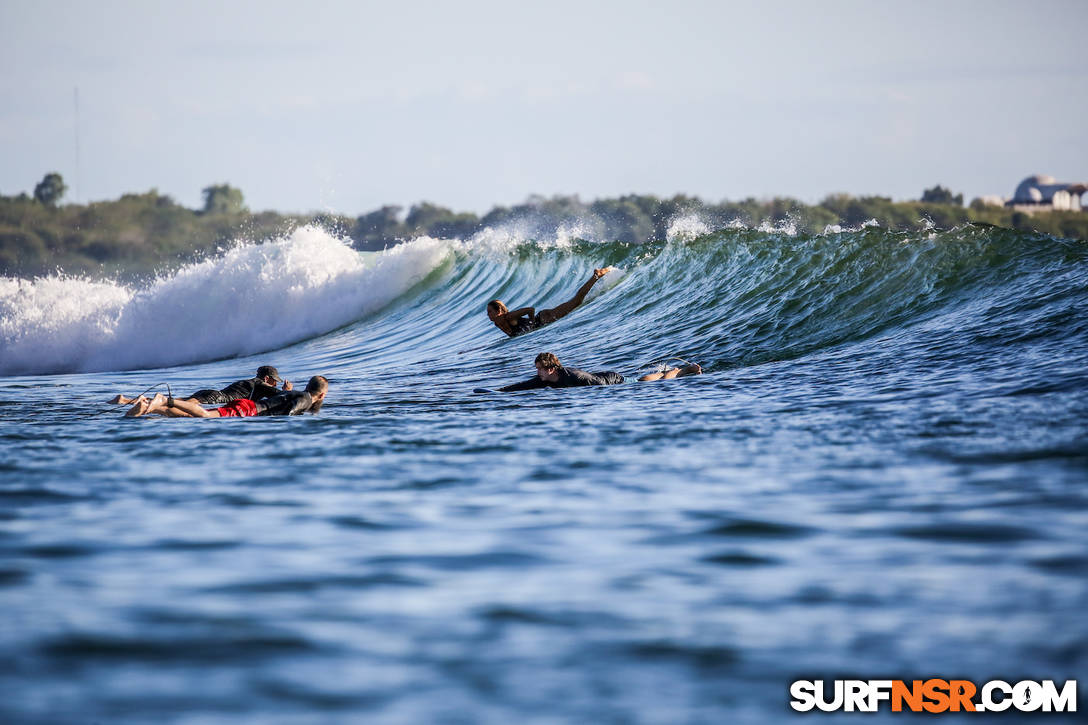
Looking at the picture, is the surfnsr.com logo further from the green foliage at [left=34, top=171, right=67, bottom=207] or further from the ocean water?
the green foliage at [left=34, top=171, right=67, bottom=207]

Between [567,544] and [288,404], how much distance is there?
5.41 meters

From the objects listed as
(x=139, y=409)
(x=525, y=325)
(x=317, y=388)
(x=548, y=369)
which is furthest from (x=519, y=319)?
(x=139, y=409)

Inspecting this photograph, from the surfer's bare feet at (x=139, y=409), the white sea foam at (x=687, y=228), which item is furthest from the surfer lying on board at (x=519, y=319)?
the surfer's bare feet at (x=139, y=409)

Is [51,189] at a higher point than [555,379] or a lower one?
higher

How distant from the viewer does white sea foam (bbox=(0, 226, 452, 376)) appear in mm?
23250

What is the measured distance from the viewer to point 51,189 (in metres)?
132

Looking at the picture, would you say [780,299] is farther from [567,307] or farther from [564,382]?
[564,382]

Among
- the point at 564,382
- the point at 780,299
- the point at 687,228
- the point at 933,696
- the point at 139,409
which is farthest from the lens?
the point at 687,228

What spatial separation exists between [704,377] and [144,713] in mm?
9113

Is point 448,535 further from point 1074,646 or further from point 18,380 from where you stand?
point 18,380

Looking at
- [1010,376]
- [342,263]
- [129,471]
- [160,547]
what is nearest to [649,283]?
[342,263]

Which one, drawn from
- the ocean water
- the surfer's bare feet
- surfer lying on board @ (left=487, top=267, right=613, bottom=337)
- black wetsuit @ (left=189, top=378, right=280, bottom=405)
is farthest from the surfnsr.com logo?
surfer lying on board @ (left=487, top=267, right=613, bottom=337)

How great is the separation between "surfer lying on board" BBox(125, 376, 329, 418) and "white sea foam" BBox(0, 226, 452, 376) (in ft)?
45.7

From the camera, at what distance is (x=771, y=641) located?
11.0 ft
